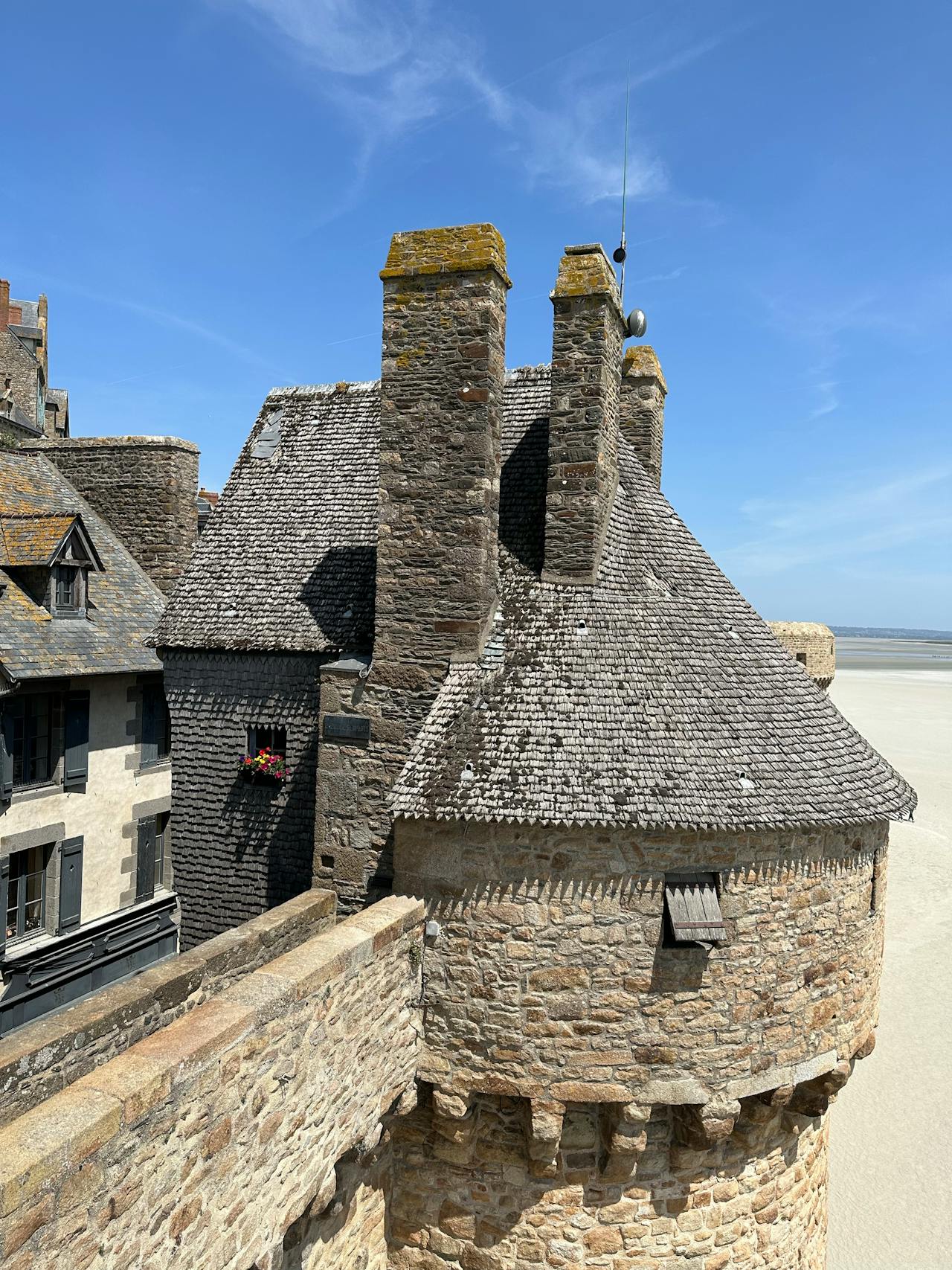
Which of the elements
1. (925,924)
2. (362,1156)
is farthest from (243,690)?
(925,924)

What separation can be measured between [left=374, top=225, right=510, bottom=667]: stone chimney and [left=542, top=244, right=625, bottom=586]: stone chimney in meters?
0.57

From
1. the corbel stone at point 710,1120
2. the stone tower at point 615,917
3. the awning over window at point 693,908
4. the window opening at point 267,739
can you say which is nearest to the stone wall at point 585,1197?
the stone tower at point 615,917

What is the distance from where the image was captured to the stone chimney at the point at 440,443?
8375mm

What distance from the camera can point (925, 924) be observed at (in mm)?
23484

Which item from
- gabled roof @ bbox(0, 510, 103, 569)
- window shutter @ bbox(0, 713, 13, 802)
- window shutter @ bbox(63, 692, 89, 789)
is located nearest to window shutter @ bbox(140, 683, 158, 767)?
window shutter @ bbox(63, 692, 89, 789)

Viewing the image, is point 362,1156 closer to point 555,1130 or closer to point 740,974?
point 555,1130

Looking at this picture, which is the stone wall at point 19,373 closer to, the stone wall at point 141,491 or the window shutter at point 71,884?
the stone wall at point 141,491

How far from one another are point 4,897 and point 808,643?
15.0 meters

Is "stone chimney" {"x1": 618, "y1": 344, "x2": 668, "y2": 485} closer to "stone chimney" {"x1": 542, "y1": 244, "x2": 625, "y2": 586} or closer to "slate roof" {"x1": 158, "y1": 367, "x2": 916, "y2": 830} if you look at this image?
"slate roof" {"x1": 158, "y1": 367, "x2": 916, "y2": 830}

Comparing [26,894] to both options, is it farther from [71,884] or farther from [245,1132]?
[245,1132]

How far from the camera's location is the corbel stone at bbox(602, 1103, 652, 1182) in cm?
702

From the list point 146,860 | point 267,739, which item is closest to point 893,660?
point 146,860

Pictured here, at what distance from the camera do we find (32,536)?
14.2 m

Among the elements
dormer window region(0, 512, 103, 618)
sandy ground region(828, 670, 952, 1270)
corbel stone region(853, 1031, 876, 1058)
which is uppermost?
dormer window region(0, 512, 103, 618)
